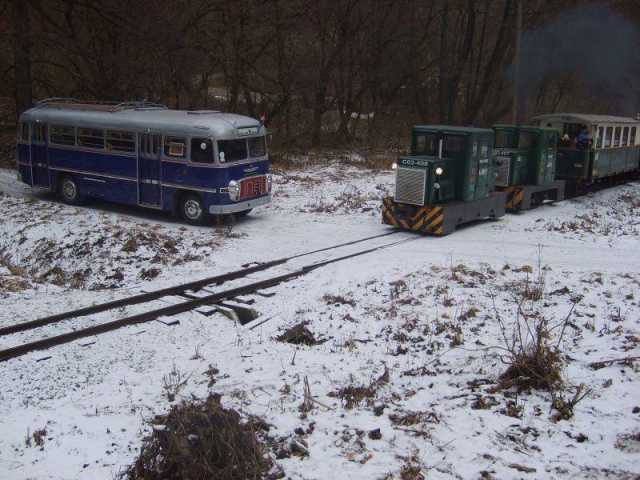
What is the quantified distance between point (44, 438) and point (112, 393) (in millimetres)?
1169

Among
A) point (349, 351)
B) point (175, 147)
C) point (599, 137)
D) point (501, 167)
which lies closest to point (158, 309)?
point (349, 351)

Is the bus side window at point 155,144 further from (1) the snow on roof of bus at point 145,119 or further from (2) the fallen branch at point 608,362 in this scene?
(2) the fallen branch at point 608,362

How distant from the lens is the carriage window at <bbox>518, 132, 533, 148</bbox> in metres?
20.3

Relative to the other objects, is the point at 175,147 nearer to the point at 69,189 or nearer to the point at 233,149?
the point at 233,149

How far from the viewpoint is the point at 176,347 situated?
29.5 ft

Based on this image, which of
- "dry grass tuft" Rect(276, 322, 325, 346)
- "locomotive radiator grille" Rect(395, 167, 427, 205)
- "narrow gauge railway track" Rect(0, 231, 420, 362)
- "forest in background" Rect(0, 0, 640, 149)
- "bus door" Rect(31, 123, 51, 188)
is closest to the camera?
"narrow gauge railway track" Rect(0, 231, 420, 362)

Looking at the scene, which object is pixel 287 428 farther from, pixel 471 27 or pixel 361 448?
pixel 471 27

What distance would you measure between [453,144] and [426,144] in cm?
69

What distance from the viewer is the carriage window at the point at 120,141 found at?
16.9m

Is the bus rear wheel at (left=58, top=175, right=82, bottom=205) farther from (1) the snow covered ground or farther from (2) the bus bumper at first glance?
(2) the bus bumper

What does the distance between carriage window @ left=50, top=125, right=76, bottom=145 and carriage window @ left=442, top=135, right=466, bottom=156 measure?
10290 mm

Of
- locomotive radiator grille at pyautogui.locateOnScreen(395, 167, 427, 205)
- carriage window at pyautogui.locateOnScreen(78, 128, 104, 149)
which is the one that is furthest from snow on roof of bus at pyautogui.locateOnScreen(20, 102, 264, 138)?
locomotive radiator grille at pyautogui.locateOnScreen(395, 167, 427, 205)

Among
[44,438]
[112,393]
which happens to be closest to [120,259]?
[112,393]

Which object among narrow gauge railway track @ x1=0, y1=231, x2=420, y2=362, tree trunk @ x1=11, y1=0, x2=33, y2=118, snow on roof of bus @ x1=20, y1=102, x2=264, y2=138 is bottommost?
narrow gauge railway track @ x1=0, y1=231, x2=420, y2=362
